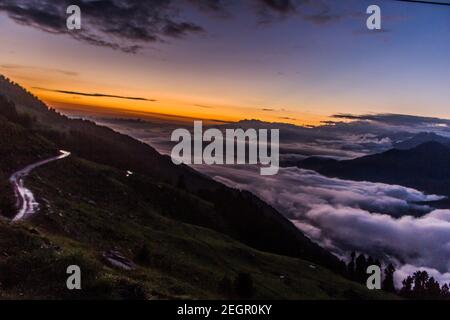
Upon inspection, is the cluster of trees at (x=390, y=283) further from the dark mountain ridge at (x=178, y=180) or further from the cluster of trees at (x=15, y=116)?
the cluster of trees at (x=15, y=116)

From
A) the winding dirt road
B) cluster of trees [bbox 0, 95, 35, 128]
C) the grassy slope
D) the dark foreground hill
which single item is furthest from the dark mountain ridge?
the winding dirt road

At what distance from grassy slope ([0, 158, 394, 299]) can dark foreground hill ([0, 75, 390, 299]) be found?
0.09m

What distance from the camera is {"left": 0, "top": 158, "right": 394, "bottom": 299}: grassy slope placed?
66.7 ft

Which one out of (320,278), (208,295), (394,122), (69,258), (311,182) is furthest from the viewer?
(320,278)

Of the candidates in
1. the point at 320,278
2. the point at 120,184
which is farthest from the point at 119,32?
the point at 320,278

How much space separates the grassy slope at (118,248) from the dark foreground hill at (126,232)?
9 cm

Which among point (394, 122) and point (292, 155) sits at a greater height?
point (394, 122)

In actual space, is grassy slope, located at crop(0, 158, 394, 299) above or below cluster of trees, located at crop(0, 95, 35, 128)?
below

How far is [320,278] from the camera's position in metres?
70.9

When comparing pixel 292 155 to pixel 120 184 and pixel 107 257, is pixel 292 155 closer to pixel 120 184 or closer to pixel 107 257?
pixel 107 257

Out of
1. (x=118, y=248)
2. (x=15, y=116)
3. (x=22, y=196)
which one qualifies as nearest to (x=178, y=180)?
(x=22, y=196)

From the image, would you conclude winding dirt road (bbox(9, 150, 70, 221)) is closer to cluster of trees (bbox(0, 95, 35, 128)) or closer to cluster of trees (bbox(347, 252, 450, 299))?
cluster of trees (bbox(0, 95, 35, 128))
